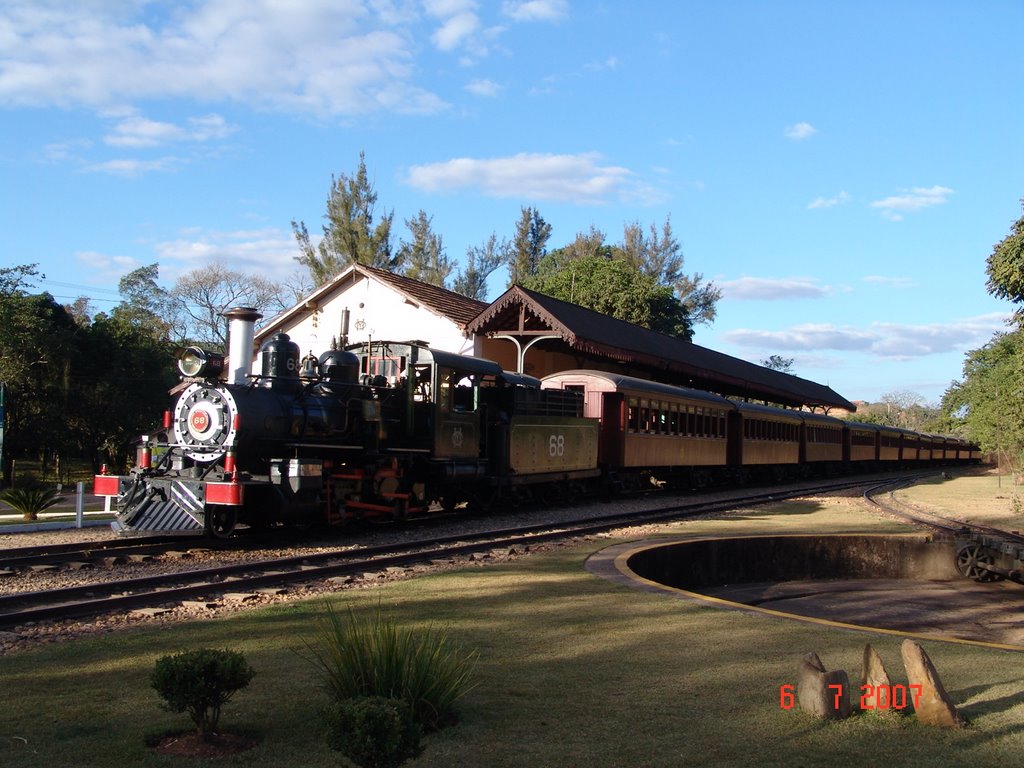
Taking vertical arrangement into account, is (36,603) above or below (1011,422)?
below

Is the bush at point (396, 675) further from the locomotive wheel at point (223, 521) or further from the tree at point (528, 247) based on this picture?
the tree at point (528, 247)

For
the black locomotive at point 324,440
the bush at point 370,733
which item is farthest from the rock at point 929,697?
the black locomotive at point 324,440

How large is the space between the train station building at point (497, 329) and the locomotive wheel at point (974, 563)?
11600mm

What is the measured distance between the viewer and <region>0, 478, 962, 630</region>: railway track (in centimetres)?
829

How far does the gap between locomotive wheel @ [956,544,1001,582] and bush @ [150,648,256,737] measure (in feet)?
47.6

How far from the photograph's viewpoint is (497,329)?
2711 centimetres

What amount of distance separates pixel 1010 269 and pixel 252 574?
16.5 meters

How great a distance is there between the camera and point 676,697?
18.7 ft

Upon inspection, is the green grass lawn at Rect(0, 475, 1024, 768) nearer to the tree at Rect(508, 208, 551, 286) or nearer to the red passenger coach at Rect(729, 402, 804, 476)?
the red passenger coach at Rect(729, 402, 804, 476)

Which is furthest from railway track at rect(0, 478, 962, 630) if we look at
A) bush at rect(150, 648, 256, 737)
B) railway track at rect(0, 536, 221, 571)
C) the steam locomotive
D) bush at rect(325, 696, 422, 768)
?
bush at rect(325, 696, 422, 768)

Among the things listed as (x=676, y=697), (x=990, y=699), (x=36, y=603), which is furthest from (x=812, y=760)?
(x=36, y=603)

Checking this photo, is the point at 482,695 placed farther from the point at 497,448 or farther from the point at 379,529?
the point at 497,448

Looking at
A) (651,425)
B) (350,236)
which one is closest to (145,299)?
(350,236)

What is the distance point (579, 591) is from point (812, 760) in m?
4.80
